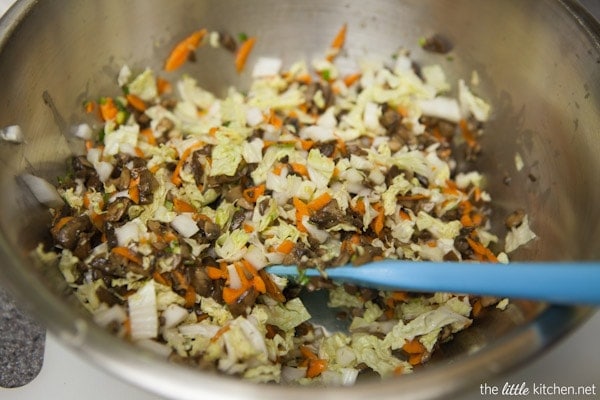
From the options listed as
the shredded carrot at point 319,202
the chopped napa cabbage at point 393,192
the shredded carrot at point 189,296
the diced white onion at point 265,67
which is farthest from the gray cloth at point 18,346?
the diced white onion at point 265,67

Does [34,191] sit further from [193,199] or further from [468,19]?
[468,19]

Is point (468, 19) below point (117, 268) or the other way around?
the other way around

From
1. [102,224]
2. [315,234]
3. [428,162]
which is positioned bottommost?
[102,224]

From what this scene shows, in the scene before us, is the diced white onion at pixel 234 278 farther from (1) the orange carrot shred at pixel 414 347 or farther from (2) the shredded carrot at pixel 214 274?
(1) the orange carrot shred at pixel 414 347

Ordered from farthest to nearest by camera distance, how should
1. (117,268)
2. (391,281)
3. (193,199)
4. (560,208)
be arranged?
(193,199), (560,208), (117,268), (391,281)

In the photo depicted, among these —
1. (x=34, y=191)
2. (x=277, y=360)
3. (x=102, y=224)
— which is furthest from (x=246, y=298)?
(x=34, y=191)

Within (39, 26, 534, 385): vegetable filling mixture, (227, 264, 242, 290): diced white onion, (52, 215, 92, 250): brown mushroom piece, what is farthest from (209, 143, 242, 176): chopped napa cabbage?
(52, 215, 92, 250): brown mushroom piece
